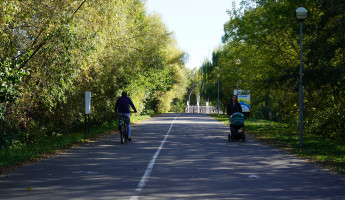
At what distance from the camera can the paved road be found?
7426 mm

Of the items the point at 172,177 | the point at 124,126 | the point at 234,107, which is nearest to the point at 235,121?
the point at 234,107

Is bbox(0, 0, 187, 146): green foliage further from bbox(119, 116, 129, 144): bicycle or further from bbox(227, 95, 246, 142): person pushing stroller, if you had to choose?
bbox(227, 95, 246, 142): person pushing stroller

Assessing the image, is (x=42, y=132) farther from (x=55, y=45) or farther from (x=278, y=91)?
(x=278, y=91)

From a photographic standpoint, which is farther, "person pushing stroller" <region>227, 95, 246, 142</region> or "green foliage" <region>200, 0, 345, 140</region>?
"person pushing stroller" <region>227, 95, 246, 142</region>

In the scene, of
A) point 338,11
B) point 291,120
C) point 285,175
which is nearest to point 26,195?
point 285,175

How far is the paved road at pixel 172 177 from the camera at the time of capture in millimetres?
7426

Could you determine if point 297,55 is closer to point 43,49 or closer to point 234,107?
point 234,107

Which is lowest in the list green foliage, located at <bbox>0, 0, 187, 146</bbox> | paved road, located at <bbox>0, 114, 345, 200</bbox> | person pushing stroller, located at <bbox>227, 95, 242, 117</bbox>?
paved road, located at <bbox>0, 114, 345, 200</bbox>

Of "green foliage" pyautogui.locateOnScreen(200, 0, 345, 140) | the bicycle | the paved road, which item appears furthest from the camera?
the bicycle

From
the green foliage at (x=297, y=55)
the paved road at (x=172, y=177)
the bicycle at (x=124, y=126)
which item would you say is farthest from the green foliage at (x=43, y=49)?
the green foliage at (x=297, y=55)

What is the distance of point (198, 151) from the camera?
46.7 feet

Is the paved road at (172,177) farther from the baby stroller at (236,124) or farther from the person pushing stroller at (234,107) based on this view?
the person pushing stroller at (234,107)

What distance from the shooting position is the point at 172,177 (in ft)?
29.9

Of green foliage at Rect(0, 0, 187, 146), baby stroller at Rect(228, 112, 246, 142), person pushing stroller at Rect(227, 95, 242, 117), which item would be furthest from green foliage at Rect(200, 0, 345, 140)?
green foliage at Rect(0, 0, 187, 146)
